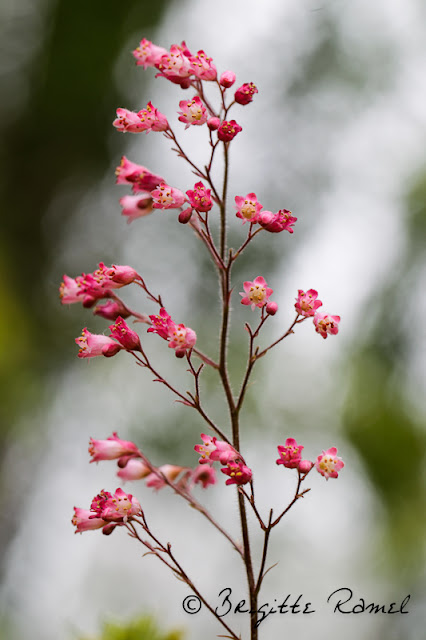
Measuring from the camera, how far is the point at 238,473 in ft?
2.24

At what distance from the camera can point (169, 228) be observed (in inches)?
184

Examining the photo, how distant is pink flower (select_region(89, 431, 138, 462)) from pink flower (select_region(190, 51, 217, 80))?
47cm

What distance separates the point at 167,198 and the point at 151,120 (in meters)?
0.11

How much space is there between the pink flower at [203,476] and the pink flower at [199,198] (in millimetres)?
365

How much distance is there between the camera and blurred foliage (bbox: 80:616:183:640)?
1.05 m

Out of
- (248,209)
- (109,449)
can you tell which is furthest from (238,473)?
(248,209)

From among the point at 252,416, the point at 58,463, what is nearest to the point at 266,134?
the point at 252,416

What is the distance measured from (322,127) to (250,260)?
1381 mm

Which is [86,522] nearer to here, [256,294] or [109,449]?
[109,449]

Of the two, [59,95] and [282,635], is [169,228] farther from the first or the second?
[282,635]

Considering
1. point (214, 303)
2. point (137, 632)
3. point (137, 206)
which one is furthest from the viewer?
point (214, 303)

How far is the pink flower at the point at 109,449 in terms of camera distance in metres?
0.80

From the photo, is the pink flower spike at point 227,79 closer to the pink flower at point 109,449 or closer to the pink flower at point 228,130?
the pink flower at point 228,130

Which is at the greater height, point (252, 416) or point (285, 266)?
point (285, 266)
